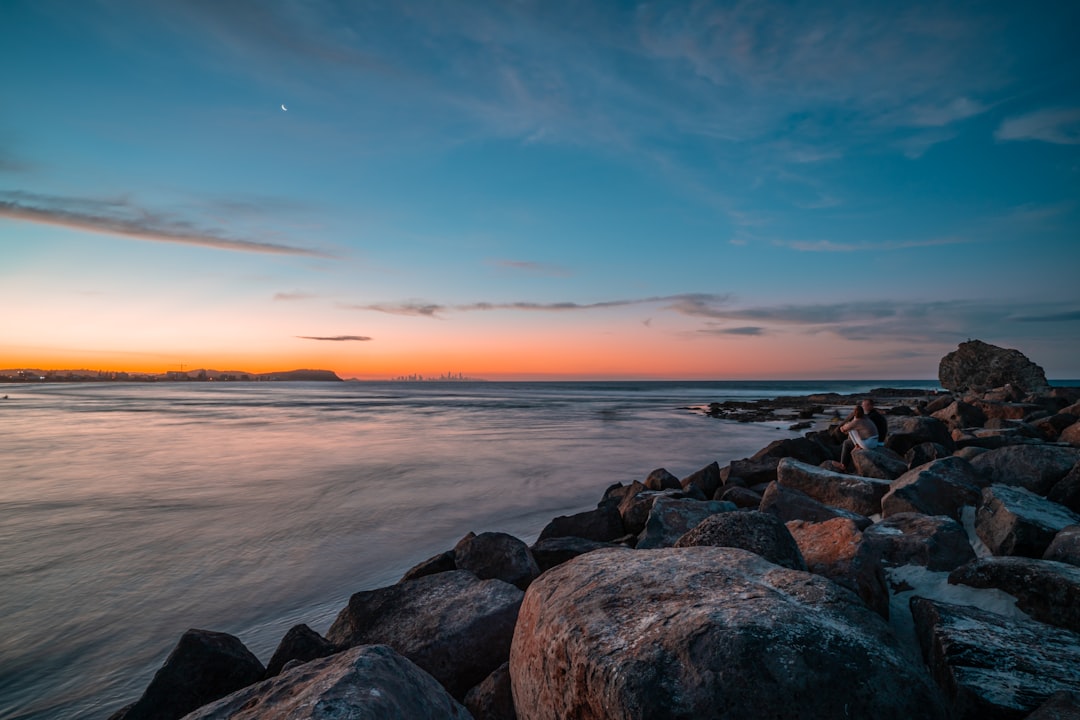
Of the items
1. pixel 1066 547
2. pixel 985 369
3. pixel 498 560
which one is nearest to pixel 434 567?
pixel 498 560

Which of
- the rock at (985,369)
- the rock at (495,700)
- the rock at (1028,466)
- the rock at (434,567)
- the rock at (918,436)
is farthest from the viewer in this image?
the rock at (985,369)

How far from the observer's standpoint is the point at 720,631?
81.9 inches

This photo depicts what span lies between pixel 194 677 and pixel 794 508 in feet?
16.9

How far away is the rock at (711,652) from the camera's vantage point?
192cm

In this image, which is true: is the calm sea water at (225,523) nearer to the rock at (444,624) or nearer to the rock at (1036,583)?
the rock at (444,624)

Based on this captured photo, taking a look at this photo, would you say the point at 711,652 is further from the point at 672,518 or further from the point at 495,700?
the point at 672,518

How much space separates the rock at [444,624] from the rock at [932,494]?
408 centimetres

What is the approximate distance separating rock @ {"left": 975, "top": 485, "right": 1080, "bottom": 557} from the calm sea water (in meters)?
5.82

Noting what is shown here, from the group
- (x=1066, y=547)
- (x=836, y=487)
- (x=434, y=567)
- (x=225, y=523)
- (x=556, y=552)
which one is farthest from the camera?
(x=225, y=523)

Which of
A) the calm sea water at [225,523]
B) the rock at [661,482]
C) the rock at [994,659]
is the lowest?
the calm sea water at [225,523]

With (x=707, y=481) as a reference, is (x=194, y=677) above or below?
below

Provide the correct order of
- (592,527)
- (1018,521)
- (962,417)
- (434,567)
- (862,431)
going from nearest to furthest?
1. (1018,521)
2. (434,567)
3. (592,527)
4. (862,431)
5. (962,417)

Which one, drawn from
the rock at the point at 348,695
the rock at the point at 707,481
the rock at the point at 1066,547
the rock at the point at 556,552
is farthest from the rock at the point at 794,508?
the rock at the point at 348,695

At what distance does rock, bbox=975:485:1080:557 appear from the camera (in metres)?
4.33
